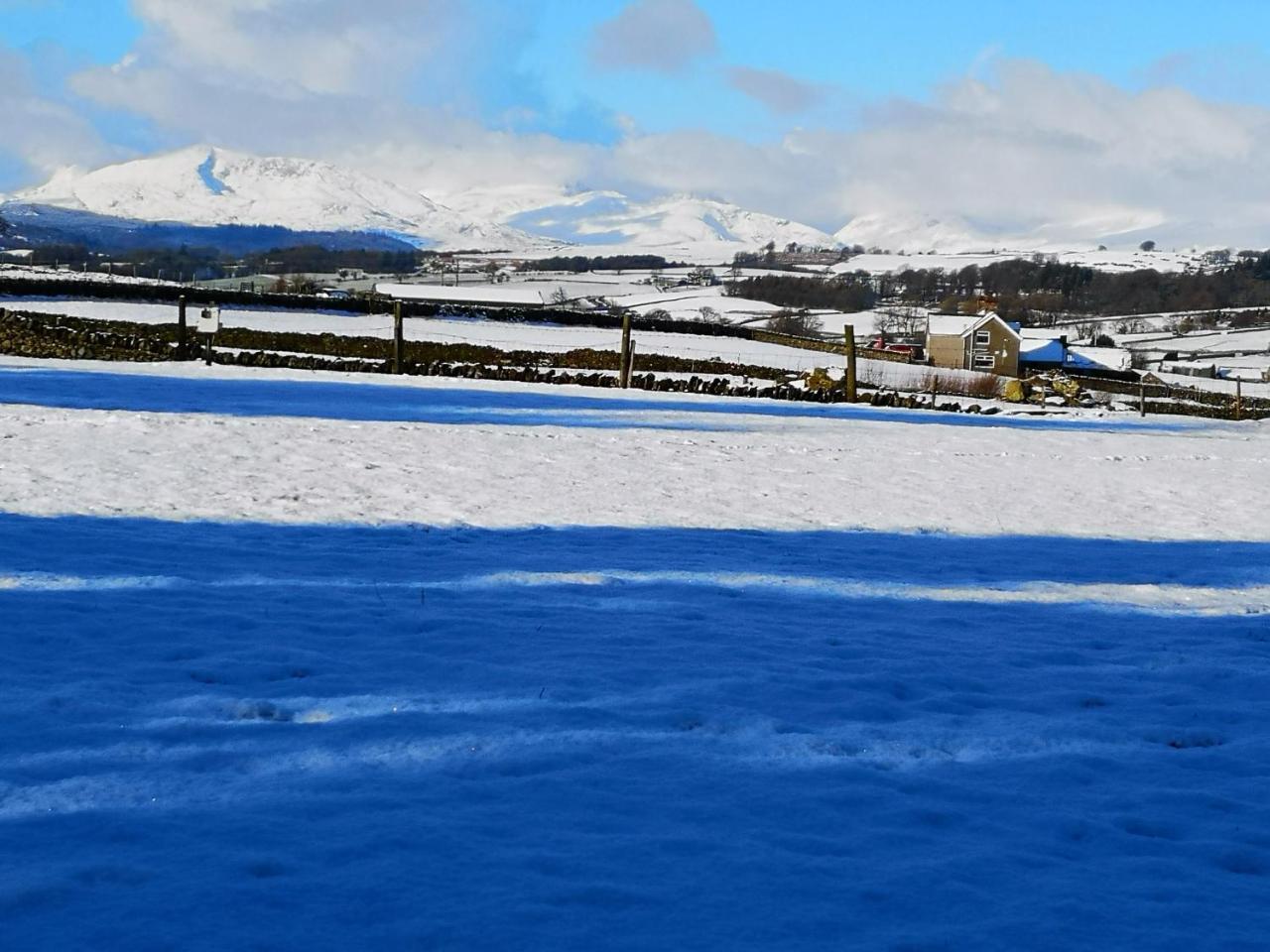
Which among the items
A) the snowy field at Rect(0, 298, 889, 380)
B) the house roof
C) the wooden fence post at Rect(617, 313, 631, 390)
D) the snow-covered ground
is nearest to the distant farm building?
the house roof

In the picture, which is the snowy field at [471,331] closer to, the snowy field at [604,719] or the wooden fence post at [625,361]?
the wooden fence post at [625,361]

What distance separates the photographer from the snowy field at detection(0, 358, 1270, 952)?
3.31 metres

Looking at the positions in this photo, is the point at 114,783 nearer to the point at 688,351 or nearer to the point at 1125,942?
the point at 1125,942

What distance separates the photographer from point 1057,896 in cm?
350

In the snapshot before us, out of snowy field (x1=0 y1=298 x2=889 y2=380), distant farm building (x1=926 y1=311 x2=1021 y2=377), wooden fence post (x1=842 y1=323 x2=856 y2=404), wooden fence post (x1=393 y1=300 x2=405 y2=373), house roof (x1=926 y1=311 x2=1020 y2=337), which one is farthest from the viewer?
house roof (x1=926 y1=311 x2=1020 y2=337)

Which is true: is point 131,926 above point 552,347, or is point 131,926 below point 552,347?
below

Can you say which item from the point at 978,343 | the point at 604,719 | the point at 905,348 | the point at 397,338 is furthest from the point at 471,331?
the point at 978,343

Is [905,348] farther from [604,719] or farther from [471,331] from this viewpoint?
[604,719]

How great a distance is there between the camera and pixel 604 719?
4875mm

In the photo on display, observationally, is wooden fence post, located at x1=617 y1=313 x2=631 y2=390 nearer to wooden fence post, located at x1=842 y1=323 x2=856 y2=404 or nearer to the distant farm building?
wooden fence post, located at x1=842 y1=323 x2=856 y2=404

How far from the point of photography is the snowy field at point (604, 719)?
331cm

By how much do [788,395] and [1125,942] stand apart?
93.0 ft

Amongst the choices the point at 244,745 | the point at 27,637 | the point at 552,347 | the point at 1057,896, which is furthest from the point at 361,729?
the point at 552,347

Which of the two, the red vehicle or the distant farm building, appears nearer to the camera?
the red vehicle
